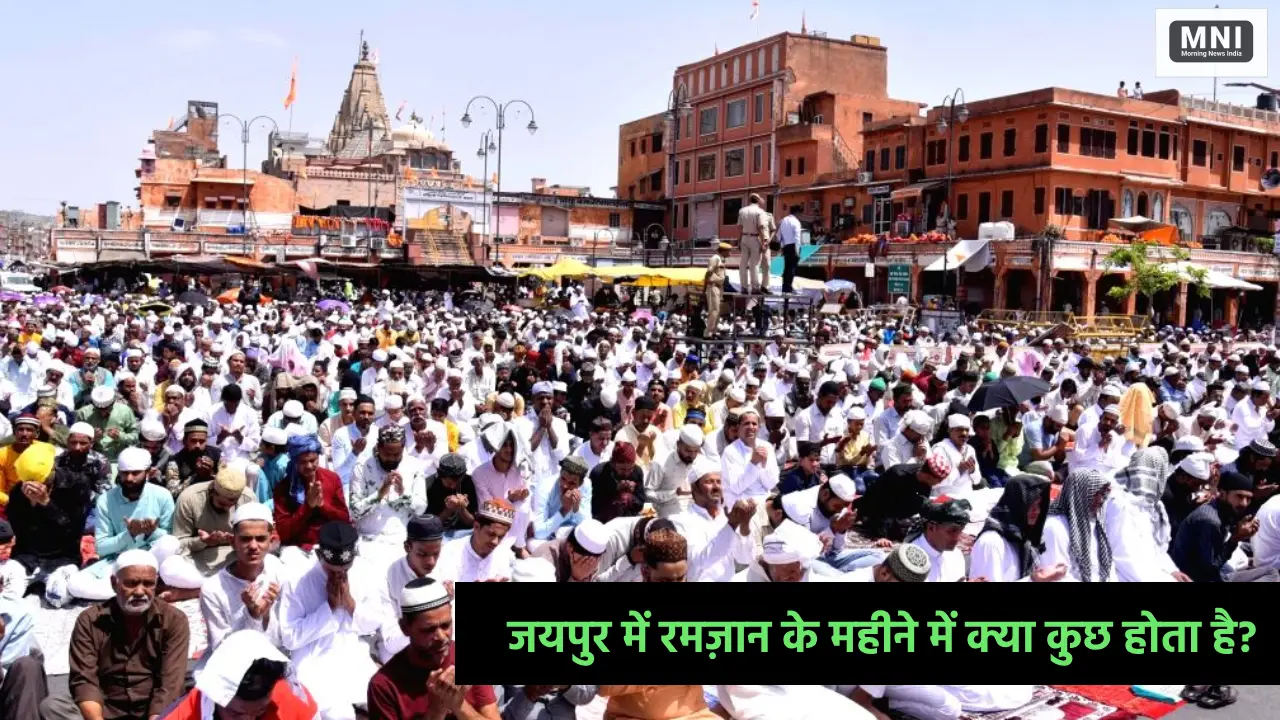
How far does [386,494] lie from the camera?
704cm

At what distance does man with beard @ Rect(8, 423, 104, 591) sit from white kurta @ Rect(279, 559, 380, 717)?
293 centimetres

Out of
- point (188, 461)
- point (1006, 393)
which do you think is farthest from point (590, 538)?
point (1006, 393)

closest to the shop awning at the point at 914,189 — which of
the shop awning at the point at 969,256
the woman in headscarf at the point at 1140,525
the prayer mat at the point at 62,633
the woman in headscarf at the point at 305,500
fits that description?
the shop awning at the point at 969,256

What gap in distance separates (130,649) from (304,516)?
222 centimetres

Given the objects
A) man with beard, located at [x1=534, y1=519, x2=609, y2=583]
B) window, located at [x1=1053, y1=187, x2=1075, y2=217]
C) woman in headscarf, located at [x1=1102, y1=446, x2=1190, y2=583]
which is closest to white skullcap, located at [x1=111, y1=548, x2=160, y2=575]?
man with beard, located at [x1=534, y1=519, x2=609, y2=583]

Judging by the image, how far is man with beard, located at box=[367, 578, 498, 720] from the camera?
3752 mm

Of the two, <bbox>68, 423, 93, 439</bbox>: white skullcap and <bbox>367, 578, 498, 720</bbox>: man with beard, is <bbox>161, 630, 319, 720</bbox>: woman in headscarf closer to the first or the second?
<bbox>367, 578, 498, 720</bbox>: man with beard

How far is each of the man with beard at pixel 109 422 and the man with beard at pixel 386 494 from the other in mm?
2793

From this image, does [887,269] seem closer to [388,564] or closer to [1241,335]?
[1241,335]

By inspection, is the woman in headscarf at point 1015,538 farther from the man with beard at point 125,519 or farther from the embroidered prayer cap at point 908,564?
the man with beard at point 125,519

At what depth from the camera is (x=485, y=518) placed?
5363 mm

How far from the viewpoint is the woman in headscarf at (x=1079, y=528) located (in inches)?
237

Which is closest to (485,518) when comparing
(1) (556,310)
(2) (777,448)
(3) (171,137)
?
(2) (777,448)

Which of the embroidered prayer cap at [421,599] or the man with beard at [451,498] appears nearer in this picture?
the embroidered prayer cap at [421,599]
